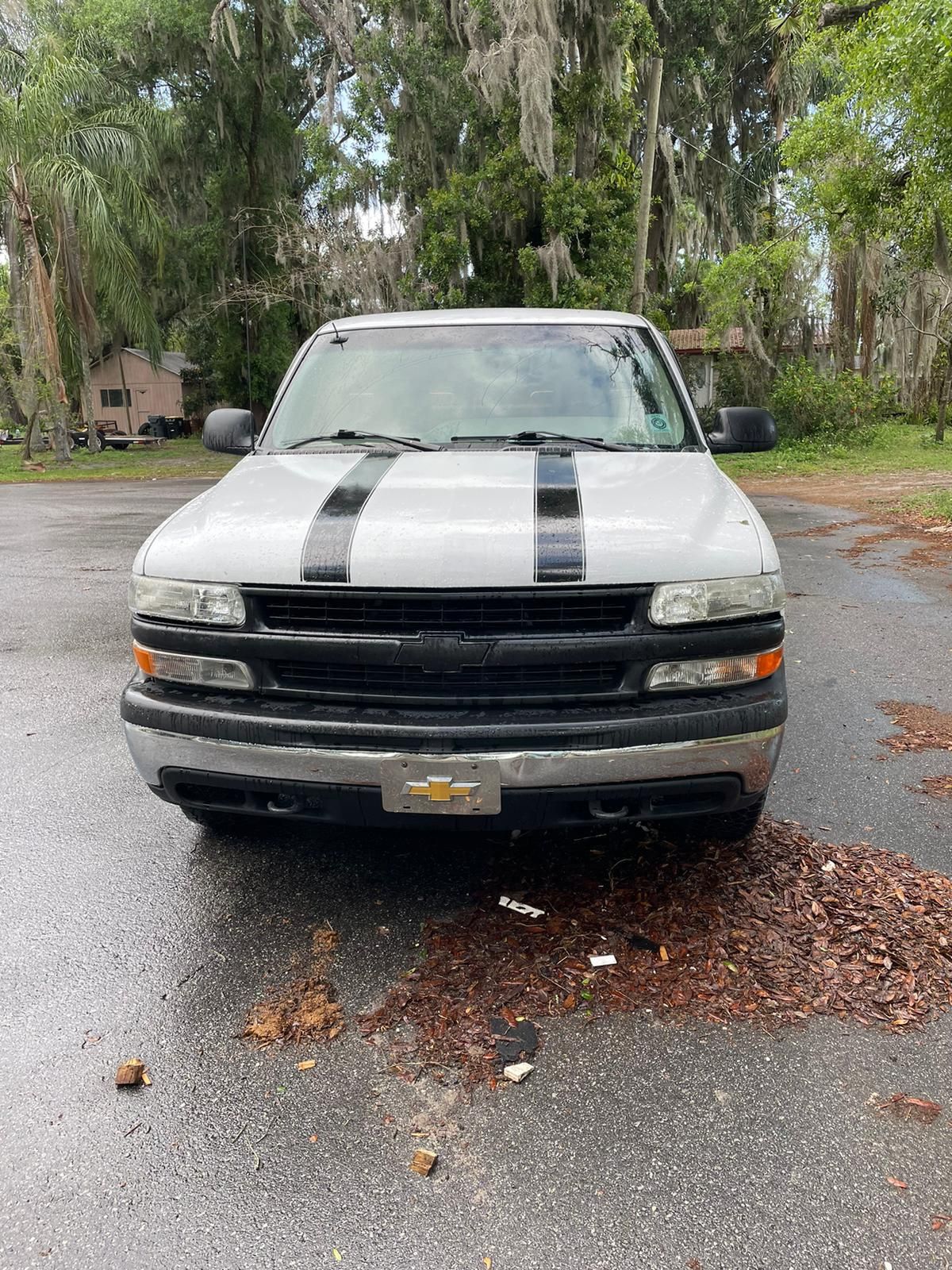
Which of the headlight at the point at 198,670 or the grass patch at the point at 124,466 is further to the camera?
the grass patch at the point at 124,466

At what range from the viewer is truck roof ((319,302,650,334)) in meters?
4.05

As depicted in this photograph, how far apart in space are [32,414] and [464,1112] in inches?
938

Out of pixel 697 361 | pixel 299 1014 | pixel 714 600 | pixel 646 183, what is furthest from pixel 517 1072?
pixel 697 361

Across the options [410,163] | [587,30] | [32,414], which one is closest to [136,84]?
[32,414]

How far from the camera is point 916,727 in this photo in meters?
4.41

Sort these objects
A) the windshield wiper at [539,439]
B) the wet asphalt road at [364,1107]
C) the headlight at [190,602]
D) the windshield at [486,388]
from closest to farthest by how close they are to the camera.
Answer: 1. the wet asphalt road at [364,1107]
2. the headlight at [190,602]
3. the windshield wiper at [539,439]
4. the windshield at [486,388]

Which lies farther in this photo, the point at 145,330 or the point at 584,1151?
the point at 145,330

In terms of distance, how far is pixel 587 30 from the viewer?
15281 mm

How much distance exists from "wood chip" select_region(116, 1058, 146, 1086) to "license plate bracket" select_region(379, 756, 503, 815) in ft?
2.94

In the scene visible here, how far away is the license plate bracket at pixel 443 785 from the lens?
2434 mm

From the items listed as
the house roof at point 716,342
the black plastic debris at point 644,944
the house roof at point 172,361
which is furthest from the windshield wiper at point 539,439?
the house roof at point 172,361

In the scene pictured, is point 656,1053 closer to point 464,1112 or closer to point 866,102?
point 464,1112

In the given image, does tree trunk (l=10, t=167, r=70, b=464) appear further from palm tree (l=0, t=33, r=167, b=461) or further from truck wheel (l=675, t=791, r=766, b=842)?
truck wheel (l=675, t=791, r=766, b=842)

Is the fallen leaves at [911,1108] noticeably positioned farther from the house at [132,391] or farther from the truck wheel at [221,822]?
the house at [132,391]
